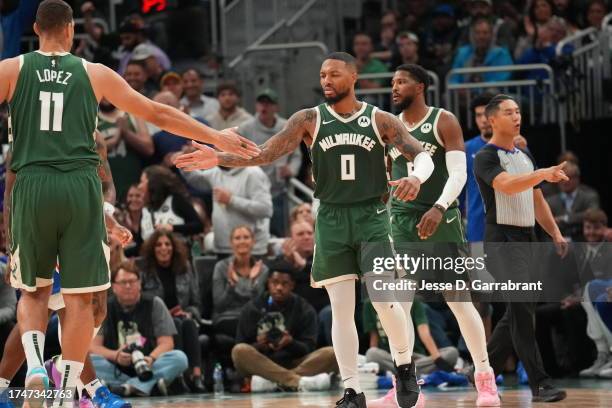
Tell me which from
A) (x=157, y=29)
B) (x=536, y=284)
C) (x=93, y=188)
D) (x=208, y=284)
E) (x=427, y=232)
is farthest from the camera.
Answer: (x=157, y=29)

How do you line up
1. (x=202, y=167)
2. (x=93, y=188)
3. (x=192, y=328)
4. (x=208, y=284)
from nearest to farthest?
(x=93, y=188)
(x=202, y=167)
(x=192, y=328)
(x=208, y=284)

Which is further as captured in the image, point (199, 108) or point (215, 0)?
point (215, 0)

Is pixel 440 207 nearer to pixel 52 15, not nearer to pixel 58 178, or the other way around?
pixel 58 178

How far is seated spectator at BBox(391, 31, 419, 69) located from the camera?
616 inches

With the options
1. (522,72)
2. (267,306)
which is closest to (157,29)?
(522,72)

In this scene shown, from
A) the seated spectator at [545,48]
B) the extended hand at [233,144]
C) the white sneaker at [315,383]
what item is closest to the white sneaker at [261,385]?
the white sneaker at [315,383]

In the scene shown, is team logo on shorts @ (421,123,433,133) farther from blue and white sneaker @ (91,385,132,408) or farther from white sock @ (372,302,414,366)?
blue and white sneaker @ (91,385,132,408)

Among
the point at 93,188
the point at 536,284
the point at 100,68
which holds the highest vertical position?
the point at 100,68

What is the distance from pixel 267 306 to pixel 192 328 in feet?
2.47

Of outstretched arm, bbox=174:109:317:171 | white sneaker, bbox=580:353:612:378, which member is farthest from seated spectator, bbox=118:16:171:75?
outstretched arm, bbox=174:109:317:171

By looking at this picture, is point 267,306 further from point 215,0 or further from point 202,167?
point 215,0

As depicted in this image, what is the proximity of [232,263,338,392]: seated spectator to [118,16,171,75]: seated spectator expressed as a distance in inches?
188

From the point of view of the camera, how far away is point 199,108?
49.8 ft

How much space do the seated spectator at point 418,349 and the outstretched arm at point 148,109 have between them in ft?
16.2
